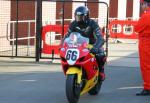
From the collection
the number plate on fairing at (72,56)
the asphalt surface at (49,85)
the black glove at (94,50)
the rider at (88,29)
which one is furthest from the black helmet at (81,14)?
the asphalt surface at (49,85)

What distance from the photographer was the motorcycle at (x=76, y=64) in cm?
Result: 877

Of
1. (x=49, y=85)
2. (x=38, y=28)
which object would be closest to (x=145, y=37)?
(x=49, y=85)

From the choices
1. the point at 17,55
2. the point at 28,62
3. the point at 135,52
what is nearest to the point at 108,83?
the point at 28,62

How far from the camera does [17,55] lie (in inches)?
667

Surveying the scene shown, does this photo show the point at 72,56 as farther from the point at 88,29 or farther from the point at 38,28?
the point at 38,28

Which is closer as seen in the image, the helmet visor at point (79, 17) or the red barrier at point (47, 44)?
the helmet visor at point (79, 17)

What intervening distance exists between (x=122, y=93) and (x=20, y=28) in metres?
10.3

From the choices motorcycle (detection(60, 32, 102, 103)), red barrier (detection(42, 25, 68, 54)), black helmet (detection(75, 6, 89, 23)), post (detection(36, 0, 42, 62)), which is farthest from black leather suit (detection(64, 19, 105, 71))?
red barrier (detection(42, 25, 68, 54))

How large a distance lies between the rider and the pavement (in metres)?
0.91

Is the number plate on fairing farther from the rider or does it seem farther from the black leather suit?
the black leather suit

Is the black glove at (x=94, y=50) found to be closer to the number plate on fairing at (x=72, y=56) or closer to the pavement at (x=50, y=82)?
the number plate on fairing at (x=72, y=56)

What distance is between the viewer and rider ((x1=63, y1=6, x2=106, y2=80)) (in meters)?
9.34

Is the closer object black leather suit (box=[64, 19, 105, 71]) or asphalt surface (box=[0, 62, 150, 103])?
black leather suit (box=[64, 19, 105, 71])

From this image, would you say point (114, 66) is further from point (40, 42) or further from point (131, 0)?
point (131, 0)
